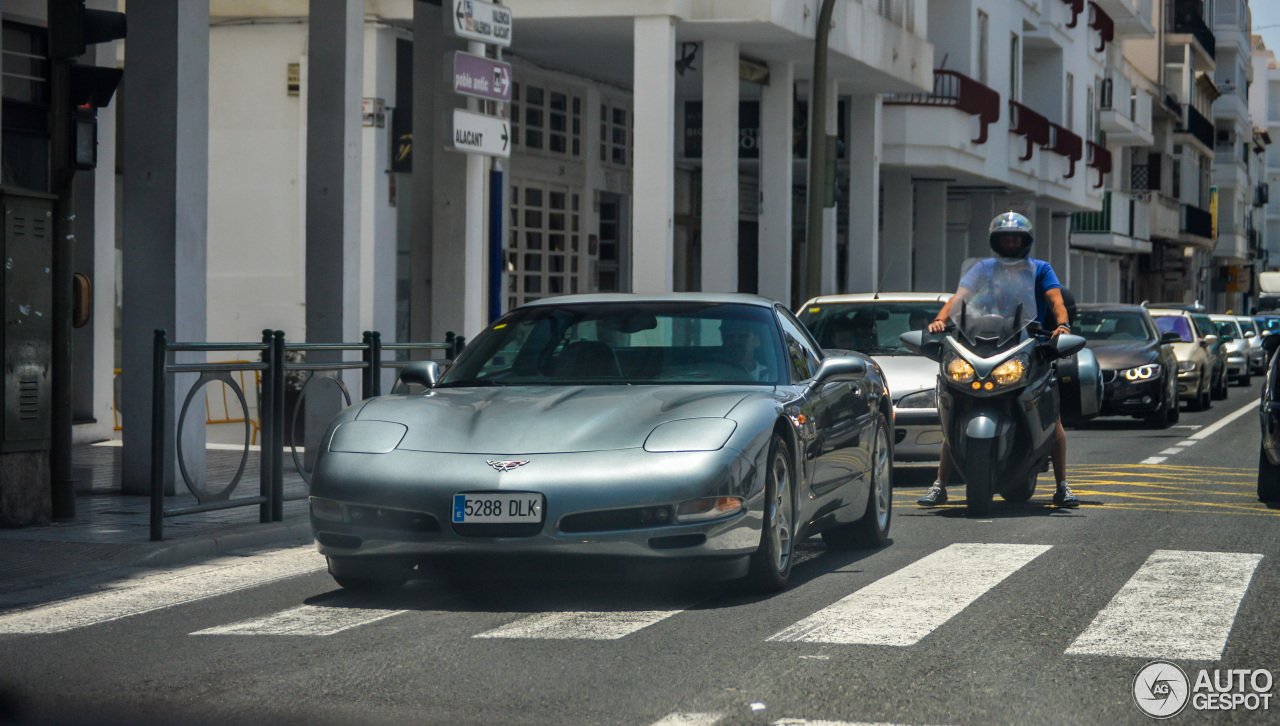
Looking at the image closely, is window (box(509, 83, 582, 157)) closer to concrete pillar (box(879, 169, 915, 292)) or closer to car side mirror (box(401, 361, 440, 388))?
concrete pillar (box(879, 169, 915, 292))

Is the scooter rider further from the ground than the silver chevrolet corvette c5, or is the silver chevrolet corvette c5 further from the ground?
the scooter rider

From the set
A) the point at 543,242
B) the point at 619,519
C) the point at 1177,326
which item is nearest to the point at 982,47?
the point at 1177,326

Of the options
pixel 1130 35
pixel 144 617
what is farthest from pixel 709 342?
pixel 1130 35

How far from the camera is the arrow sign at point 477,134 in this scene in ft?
44.5

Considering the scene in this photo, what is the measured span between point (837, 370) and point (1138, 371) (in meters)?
13.8

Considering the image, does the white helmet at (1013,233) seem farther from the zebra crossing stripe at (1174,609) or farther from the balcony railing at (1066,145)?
the balcony railing at (1066,145)

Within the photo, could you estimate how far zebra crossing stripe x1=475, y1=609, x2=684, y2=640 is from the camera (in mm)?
6418

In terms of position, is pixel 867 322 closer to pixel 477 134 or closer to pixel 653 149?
pixel 477 134

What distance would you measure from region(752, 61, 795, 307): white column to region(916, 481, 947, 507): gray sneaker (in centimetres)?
1384

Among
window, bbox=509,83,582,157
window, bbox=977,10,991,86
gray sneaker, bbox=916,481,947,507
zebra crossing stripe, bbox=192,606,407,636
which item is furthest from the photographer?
window, bbox=977,10,991,86

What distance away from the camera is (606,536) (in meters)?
6.78

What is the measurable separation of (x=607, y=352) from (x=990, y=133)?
28851 millimetres

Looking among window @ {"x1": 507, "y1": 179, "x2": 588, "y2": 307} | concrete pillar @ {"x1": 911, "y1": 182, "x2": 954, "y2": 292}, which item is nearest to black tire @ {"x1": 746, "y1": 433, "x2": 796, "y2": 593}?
window @ {"x1": 507, "y1": 179, "x2": 588, "y2": 307}

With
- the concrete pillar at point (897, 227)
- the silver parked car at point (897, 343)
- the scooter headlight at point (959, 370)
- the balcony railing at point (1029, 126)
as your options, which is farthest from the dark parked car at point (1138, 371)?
the balcony railing at point (1029, 126)
